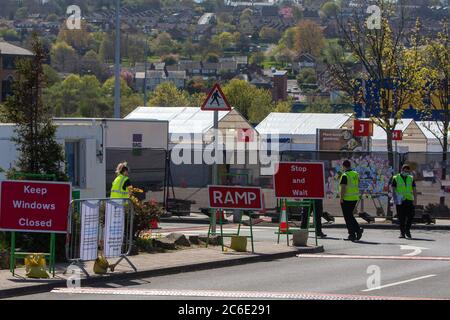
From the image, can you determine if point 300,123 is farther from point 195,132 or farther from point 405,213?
point 405,213

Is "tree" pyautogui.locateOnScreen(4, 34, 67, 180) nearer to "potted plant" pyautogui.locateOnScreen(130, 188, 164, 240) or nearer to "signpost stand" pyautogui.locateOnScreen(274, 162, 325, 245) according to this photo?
"potted plant" pyautogui.locateOnScreen(130, 188, 164, 240)

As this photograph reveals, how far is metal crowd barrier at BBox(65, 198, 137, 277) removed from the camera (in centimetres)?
1769

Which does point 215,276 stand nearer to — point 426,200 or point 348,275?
point 348,275

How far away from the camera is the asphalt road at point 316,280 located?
15719 millimetres

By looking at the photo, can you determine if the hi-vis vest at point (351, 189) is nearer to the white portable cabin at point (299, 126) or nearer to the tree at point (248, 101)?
the white portable cabin at point (299, 126)

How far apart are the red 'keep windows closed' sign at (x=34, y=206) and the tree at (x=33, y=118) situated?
2742 mm

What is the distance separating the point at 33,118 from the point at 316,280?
18.8ft

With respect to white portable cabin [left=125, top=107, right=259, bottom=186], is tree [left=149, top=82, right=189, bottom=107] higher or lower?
higher

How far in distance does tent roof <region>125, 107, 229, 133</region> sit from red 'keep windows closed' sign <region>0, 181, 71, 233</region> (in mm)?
37583

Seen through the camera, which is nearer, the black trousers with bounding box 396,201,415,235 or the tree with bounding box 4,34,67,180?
the tree with bounding box 4,34,67,180

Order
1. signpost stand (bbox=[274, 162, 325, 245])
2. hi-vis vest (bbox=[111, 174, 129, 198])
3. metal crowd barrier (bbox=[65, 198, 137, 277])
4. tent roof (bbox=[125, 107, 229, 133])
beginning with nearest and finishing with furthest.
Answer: metal crowd barrier (bbox=[65, 198, 137, 277]) → hi-vis vest (bbox=[111, 174, 129, 198]) → signpost stand (bbox=[274, 162, 325, 245]) → tent roof (bbox=[125, 107, 229, 133])

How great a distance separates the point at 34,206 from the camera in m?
17.4

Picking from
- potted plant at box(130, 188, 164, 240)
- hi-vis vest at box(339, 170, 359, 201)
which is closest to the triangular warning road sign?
potted plant at box(130, 188, 164, 240)

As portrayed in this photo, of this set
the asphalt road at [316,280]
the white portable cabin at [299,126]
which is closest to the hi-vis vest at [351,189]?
the asphalt road at [316,280]
